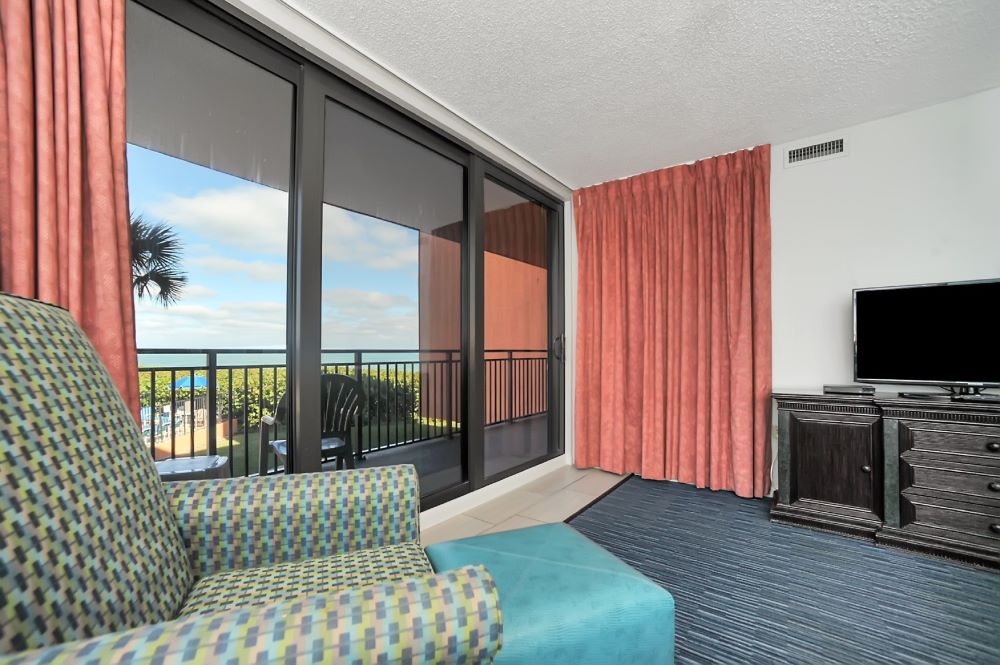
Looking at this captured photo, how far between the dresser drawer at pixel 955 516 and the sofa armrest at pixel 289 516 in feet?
8.41

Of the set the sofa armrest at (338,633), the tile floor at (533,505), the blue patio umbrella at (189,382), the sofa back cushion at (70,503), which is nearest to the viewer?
the sofa armrest at (338,633)

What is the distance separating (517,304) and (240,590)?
373 centimetres

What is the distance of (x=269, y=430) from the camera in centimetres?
269

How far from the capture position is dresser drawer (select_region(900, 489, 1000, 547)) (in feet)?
6.48

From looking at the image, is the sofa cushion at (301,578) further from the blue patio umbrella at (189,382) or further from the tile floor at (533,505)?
the blue patio umbrella at (189,382)

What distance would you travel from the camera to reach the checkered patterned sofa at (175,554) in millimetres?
500

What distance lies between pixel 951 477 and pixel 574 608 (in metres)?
2.38

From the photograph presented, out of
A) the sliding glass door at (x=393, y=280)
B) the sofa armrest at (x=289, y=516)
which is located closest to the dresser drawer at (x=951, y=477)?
the sliding glass door at (x=393, y=280)

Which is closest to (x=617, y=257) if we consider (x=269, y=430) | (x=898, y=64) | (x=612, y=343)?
(x=612, y=343)

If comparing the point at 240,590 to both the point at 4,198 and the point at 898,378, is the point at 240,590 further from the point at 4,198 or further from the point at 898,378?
the point at 898,378

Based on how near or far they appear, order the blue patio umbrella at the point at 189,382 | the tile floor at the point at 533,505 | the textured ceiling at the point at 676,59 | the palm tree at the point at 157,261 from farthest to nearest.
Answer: the blue patio umbrella at the point at 189,382 < the tile floor at the point at 533,505 < the palm tree at the point at 157,261 < the textured ceiling at the point at 676,59

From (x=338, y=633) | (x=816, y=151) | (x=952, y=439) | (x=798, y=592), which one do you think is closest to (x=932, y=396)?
(x=952, y=439)

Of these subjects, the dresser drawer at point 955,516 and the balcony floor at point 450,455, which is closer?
the dresser drawer at point 955,516

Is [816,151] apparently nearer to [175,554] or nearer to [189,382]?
[175,554]
